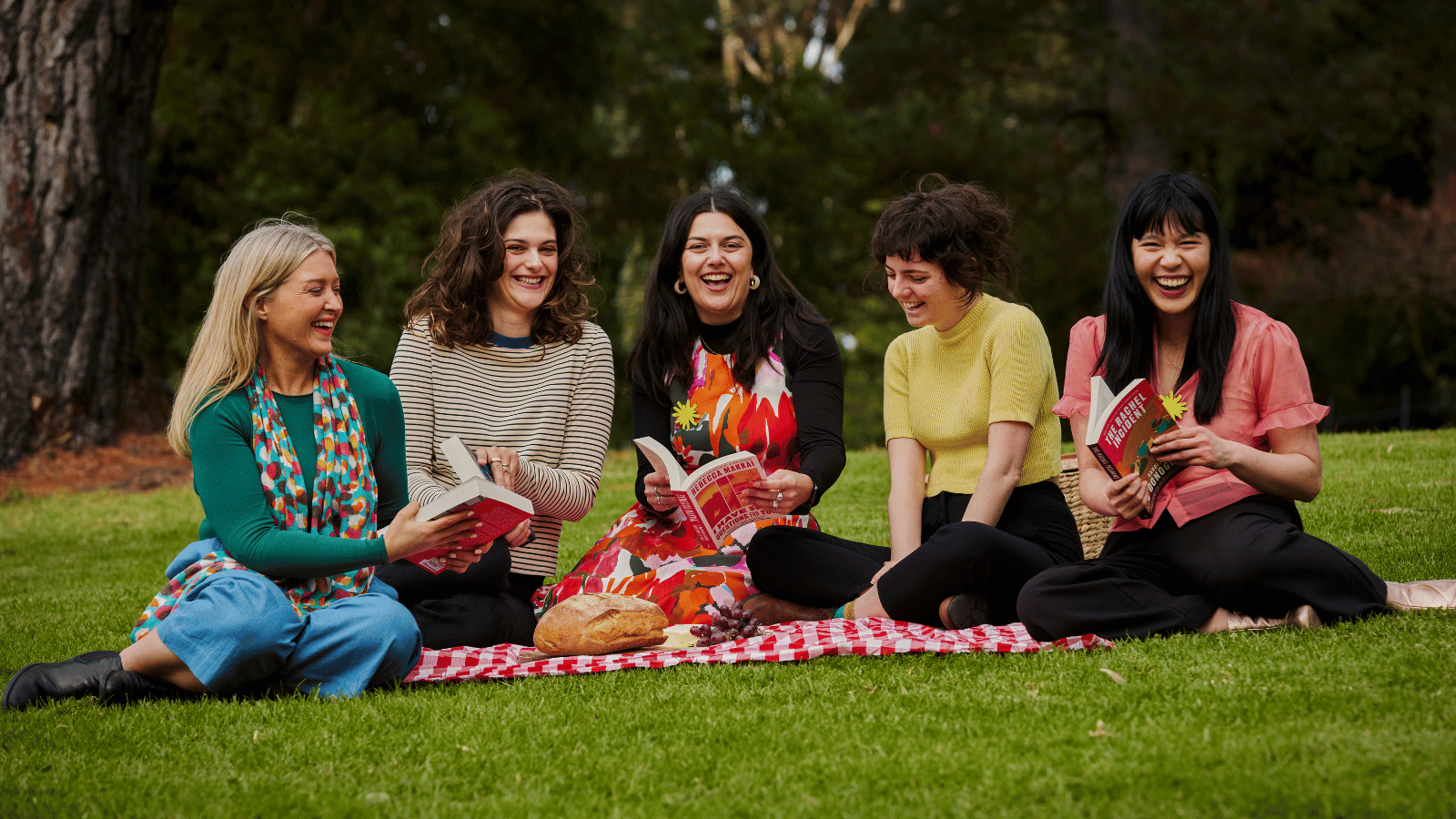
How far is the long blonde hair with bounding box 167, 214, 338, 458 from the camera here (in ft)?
10.5

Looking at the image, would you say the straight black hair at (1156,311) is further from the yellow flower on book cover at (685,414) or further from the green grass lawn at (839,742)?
the yellow flower on book cover at (685,414)

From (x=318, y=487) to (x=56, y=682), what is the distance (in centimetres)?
82

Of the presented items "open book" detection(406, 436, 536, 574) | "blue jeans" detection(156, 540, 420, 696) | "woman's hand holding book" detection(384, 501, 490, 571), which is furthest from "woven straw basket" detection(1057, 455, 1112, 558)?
"blue jeans" detection(156, 540, 420, 696)

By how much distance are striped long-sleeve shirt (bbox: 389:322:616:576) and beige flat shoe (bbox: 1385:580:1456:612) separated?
2.42 m

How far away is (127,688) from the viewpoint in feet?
10.1

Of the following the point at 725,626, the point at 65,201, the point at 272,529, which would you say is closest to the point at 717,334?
the point at 725,626

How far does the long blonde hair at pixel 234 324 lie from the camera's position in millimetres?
3188

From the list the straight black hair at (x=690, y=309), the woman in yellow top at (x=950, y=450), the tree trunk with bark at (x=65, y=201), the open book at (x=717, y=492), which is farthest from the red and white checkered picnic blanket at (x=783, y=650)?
the tree trunk with bark at (x=65, y=201)

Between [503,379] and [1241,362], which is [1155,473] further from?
[503,379]

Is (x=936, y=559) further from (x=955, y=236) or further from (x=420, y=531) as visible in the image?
(x=420, y=531)

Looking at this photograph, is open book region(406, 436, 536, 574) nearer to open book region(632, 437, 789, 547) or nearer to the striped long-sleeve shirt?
open book region(632, 437, 789, 547)

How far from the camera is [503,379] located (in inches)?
162

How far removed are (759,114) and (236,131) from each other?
265 inches

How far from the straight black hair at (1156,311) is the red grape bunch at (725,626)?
51.5 inches
